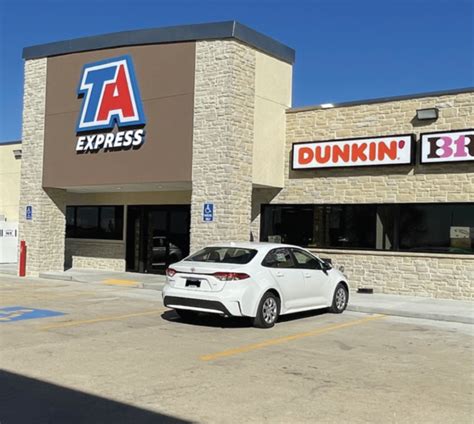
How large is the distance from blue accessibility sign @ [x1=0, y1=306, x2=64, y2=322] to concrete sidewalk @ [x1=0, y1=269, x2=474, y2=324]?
504 cm

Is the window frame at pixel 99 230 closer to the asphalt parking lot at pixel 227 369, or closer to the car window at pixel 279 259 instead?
the asphalt parking lot at pixel 227 369

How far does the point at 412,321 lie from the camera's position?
40.4 ft

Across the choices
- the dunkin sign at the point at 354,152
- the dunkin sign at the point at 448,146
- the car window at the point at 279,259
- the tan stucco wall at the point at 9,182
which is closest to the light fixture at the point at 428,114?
the dunkin sign at the point at 448,146

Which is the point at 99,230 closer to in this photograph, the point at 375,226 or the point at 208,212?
the point at 208,212

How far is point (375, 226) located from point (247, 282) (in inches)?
294

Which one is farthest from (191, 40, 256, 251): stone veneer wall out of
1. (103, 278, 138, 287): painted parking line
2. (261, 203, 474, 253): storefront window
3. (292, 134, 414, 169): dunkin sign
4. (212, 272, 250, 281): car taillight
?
(212, 272, 250, 281): car taillight

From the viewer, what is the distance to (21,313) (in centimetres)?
1157

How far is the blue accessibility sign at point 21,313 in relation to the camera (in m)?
10.9

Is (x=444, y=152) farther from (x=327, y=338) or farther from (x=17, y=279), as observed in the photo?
(x=17, y=279)

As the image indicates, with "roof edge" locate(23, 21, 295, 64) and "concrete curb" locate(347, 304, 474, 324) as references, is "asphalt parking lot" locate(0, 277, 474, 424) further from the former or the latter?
"roof edge" locate(23, 21, 295, 64)

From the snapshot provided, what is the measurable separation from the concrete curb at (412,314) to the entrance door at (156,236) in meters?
8.81

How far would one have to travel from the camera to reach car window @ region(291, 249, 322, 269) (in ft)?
38.9

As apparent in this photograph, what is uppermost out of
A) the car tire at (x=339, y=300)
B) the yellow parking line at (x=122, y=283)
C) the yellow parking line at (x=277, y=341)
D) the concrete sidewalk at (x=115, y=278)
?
the car tire at (x=339, y=300)

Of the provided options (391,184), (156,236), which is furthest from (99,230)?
(391,184)
